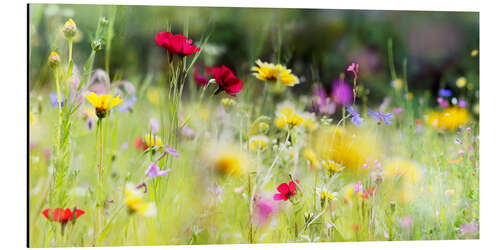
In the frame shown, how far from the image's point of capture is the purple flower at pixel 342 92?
8.96 feet

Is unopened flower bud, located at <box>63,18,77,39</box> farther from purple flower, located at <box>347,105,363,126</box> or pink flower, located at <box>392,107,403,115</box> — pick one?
pink flower, located at <box>392,107,403,115</box>

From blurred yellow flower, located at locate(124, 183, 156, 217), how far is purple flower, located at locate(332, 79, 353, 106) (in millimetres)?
948

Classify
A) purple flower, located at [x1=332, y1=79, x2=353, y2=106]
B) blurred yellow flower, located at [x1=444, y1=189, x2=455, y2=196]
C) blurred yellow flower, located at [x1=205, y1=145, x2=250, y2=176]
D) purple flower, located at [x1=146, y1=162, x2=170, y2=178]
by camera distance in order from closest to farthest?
purple flower, located at [x1=146, y1=162, x2=170, y2=178] → blurred yellow flower, located at [x1=205, y1=145, x2=250, y2=176] → purple flower, located at [x1=332, y1=79, x2=353, y2=106] → blurred yellow flower, located at [x1=444, y1=189, x2=455, y2=196]

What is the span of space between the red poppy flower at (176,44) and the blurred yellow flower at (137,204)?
60 cm

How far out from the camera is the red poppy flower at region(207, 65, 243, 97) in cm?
259

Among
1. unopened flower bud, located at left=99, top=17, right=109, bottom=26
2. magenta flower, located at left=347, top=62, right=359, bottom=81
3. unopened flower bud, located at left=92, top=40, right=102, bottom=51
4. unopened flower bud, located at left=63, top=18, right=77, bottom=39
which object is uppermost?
unopened flower bud, located at left=99, top=17, right=109, bottom=26

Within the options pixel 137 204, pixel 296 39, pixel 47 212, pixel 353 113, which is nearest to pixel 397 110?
pixel 353 113

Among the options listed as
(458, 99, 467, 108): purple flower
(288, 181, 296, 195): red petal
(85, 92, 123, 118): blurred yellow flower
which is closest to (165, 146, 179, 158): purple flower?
(85, 92, 123, 118): blurred yellow flower

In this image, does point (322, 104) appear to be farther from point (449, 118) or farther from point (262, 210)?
point (449, 118)

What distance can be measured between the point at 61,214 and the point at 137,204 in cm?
32

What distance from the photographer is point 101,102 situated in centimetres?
243

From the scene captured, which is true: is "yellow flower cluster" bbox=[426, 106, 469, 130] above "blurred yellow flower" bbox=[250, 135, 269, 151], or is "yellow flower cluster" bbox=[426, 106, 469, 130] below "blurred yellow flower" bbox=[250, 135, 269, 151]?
above

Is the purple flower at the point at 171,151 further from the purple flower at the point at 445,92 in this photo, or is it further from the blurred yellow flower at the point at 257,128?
the purple flower at the point at 445,92

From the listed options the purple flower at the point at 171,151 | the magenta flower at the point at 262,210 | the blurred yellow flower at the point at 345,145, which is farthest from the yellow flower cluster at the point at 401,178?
the purple flower at the point at 171,151
